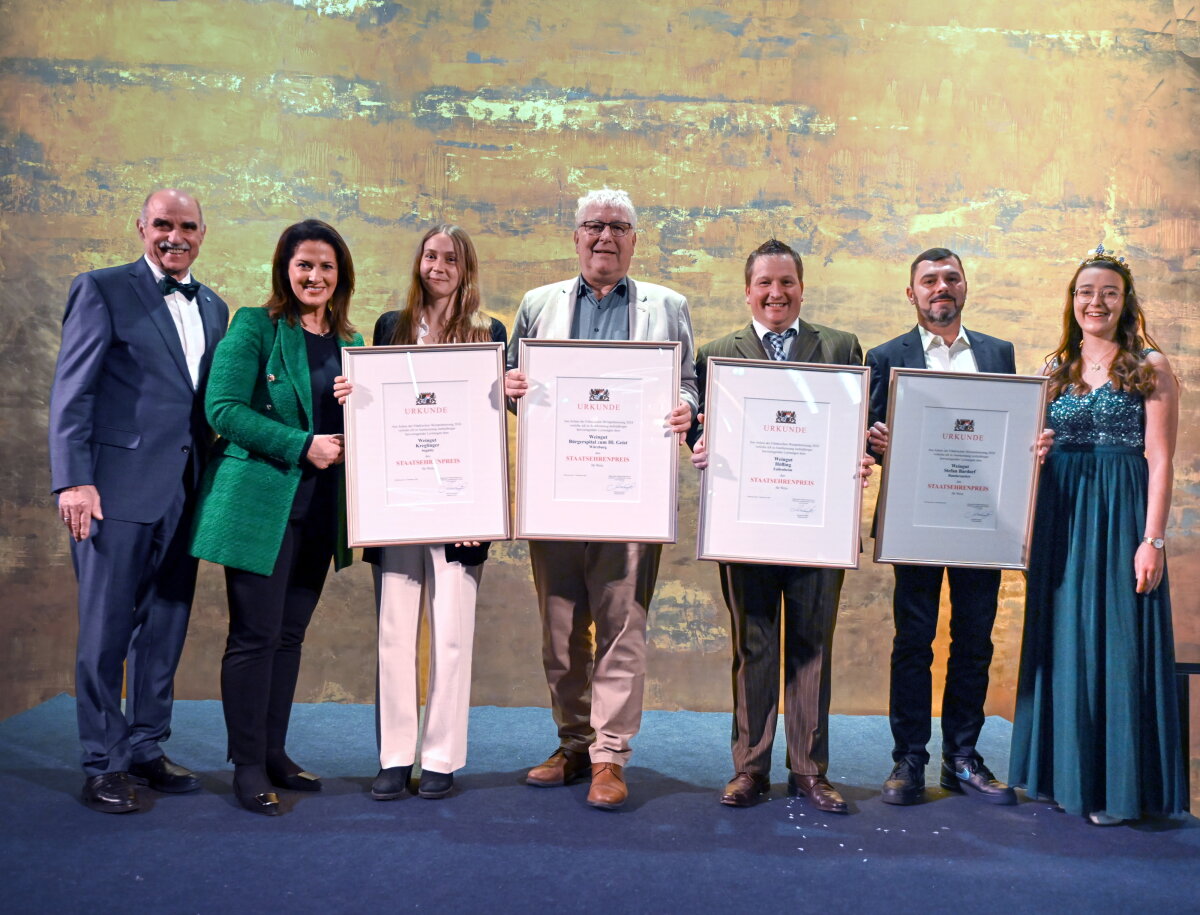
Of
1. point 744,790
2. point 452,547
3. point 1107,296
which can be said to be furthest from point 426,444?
point 1107,296

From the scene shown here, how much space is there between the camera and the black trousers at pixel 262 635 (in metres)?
2.81

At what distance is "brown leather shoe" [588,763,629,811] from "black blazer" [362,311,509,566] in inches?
29.3

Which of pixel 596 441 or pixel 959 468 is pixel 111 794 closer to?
pixel 596 441

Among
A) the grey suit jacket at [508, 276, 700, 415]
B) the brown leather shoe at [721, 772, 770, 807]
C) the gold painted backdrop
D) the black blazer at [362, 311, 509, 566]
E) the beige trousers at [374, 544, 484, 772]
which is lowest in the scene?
the brown leather shoe at [721, 772, 770, 807]

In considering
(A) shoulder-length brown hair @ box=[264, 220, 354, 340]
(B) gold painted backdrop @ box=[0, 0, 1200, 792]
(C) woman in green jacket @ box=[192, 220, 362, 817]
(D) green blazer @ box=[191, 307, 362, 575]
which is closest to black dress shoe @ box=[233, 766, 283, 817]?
(C) woman in green jacket @ box=[192, 220, 362, 817]

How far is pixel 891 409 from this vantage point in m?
2.96

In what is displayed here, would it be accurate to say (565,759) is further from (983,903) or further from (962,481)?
(962,481)

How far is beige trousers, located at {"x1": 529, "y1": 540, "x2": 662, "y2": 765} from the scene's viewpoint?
3.02 m

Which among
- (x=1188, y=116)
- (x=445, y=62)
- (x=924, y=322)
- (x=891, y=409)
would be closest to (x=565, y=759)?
(x=891, y=409)

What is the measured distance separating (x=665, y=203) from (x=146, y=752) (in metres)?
3.20

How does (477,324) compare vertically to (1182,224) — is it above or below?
below

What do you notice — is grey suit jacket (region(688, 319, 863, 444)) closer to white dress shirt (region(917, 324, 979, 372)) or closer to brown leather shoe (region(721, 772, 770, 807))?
white dress shirt (region(917, 324, 979, 372))

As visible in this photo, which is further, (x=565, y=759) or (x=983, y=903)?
(x=565, y=759)

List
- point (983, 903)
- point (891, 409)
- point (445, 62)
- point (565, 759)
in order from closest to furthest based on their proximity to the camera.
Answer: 1. point (983, 903)
2. point (891, 409)
3. point (565, 759)
4. point (445, 62)
